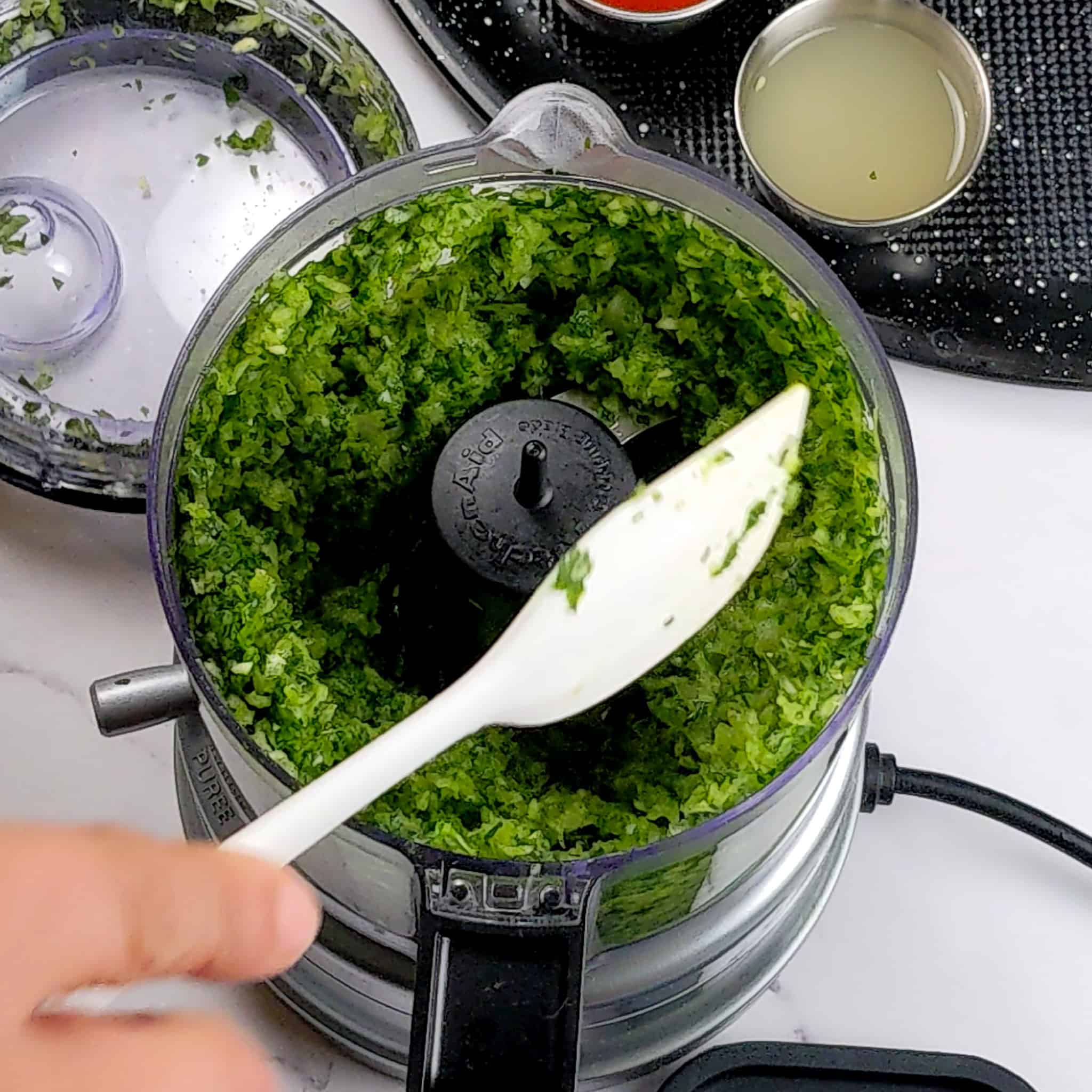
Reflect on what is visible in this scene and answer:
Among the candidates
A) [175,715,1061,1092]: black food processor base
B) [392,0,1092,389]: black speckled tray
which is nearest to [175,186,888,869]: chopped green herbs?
[175,715,1061,1092]: black food processor base

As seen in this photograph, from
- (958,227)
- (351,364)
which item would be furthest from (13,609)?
(958,227)

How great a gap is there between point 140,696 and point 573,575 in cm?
20

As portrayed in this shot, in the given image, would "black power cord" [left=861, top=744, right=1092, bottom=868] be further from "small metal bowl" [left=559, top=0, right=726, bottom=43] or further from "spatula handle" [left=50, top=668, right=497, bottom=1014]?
"small metal bowl" [left=559, top=0, right=726, bottom=43]

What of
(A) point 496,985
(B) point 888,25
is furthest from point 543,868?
(B) point 888,25

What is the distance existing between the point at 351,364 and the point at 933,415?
0.34 metres

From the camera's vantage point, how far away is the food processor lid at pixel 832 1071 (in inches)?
24.7

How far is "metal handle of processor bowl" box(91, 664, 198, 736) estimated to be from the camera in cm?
54

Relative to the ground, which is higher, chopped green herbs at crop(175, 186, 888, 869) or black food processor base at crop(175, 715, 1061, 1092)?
chopped green herbs at crop(175, 186, 888, 869)

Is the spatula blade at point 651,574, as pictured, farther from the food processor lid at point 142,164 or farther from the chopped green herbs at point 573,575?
the food processor lid at point 142,164

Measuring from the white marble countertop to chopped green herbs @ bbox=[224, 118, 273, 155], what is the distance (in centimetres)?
21

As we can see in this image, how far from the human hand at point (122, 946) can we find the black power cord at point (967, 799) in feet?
1.33

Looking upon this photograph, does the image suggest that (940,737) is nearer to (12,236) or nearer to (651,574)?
(651,574)

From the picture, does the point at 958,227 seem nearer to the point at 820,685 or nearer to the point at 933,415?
the point at 933,415

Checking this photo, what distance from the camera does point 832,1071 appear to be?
631mm
